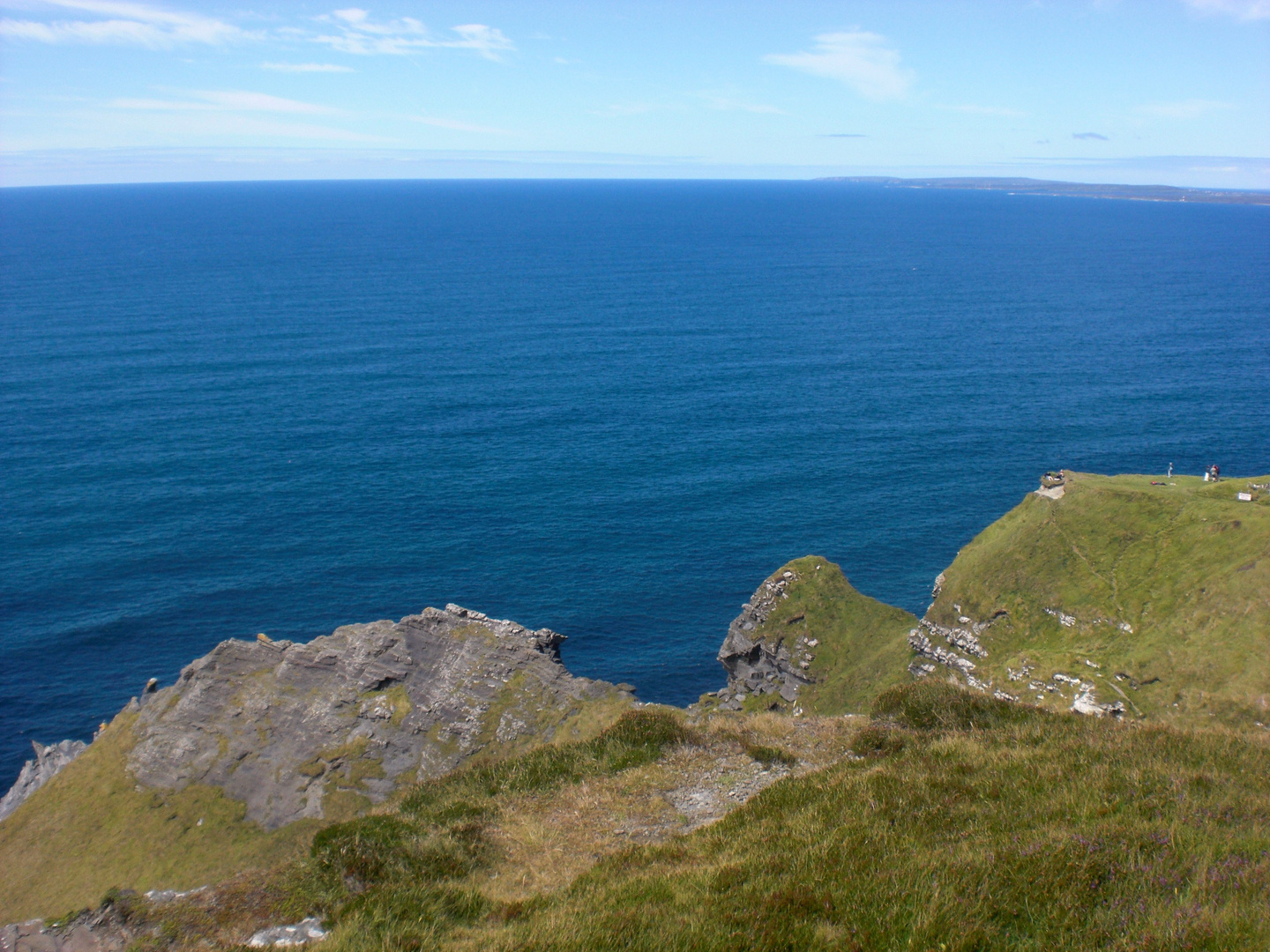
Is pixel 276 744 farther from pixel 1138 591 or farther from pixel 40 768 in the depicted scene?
pixel 1138 591

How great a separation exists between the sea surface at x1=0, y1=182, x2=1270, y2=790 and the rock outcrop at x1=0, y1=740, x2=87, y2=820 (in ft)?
20.1

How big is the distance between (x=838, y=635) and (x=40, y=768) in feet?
151

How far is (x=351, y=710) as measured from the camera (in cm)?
3834

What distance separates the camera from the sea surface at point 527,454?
69.0 meters

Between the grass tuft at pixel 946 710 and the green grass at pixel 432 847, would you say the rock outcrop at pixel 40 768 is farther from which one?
the grass tuft at pixel 946 710

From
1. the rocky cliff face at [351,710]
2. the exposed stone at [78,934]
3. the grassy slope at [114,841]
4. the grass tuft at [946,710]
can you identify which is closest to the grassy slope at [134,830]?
the grassy slope at [114,841]

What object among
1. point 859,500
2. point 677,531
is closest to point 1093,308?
point 859,500

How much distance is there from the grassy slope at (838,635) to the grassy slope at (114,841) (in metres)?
27.1

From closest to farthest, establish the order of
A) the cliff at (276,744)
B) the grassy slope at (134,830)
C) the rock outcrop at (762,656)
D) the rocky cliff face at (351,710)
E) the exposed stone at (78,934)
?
the exposed stone at (78,934) → the grassy slope at (134,830) → the cliff at (276,744) → the rocky cliff face at (351,710) → the rock outcrop at (762,656)

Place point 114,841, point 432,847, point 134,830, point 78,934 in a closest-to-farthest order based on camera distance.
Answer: point 432,847 < point 78,934 < point 114,841 < point 134,830

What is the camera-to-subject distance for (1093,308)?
169000 mm

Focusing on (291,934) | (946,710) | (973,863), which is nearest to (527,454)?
(946,710)

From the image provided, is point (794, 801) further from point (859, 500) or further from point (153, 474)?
point (153, 474)

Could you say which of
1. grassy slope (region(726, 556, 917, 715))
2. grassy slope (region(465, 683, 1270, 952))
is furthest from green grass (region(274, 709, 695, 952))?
grassy slope (region(726, 556, 917, 715))
